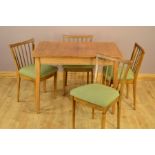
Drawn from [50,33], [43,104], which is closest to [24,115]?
[43,104]

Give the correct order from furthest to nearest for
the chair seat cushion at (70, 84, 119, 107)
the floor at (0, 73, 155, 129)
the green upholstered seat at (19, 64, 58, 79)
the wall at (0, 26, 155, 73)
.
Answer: the wall at (0, 26, 155, 73) → the green upholstered seat at (19, 64, 58, 79) → the floor at (0, 73, 155, 129) → the chair seat cushion at (70, 84, 119, 107)

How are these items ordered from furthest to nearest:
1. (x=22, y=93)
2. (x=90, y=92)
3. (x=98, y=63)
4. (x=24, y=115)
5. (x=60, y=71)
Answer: (x=60, y=71)
(x=22, y=93)
(x=24, y=115)
(x=98, y=63)
(x=90, y=92)

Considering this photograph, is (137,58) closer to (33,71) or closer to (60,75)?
(33,71)

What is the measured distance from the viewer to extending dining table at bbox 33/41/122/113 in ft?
8.90

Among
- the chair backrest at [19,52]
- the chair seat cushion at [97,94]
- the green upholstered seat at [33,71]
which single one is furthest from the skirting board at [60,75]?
the chair seat cushion at [97,94]

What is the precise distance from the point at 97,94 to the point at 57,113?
2.34 ft

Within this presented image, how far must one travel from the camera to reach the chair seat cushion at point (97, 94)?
2.33 metres

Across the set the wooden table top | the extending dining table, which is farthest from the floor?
the wooden table top

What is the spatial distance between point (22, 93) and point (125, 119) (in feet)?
4.46

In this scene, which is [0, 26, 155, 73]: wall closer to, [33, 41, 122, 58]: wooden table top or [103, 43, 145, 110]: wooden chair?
[33, 41, 122, 58]: wooden table top

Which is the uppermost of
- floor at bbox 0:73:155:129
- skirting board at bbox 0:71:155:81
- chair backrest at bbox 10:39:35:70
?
chair backrest at bbox 10:39:35:70

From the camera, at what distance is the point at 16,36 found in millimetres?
3797

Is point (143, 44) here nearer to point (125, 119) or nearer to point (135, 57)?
point (135, 57)

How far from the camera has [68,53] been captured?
2781 mm
